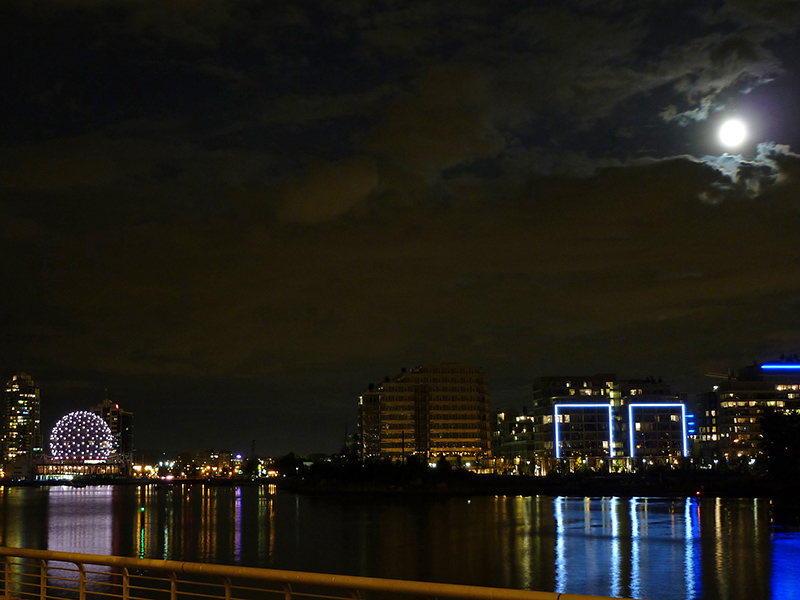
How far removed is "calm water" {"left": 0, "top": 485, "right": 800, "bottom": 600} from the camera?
166 ft

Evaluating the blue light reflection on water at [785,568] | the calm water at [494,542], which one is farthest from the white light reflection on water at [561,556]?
the blue light reflection on water at [785,568]

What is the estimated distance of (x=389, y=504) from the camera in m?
135

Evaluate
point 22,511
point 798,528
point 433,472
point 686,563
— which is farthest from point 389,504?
point 686,563

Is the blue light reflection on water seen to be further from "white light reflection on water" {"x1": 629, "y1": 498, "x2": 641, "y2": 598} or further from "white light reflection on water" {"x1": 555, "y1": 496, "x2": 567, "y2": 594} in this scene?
"white light reflection on water" {"x1": 555, "y1": 496, "x2": 567, "y2": 594}

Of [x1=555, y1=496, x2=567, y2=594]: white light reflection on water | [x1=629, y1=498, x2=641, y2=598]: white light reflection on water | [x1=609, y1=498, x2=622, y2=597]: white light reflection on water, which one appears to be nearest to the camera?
[x1=629, y1=498, x2=641, y2=598]: white light reflection on water

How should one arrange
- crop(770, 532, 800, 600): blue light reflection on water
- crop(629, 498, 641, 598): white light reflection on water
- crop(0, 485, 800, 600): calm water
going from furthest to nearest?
crop(0, 485, 800, 600): calm water, crop(629, 498, 641, 598): white light reflection on water, crop(770, 532, 800, 600): blue light reflection on water

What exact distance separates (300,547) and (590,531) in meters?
28.6

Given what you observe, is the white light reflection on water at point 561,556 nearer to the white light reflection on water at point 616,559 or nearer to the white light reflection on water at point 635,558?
the white light reflection on water at point 616,559

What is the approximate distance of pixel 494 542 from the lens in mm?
71438

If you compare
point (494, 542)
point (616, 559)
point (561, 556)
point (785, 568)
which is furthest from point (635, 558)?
point (494, 542)

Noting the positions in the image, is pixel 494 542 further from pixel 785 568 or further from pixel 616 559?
pixel 785 568

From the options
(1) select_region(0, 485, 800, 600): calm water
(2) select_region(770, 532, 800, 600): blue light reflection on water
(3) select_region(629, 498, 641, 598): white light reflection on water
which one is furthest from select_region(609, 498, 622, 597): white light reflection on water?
(2) select_region(770, 532, 800, 600): blue light reflection on water

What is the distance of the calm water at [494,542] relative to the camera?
1996 inches

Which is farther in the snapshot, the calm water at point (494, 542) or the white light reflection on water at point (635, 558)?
the calm water at point (494, 542)
